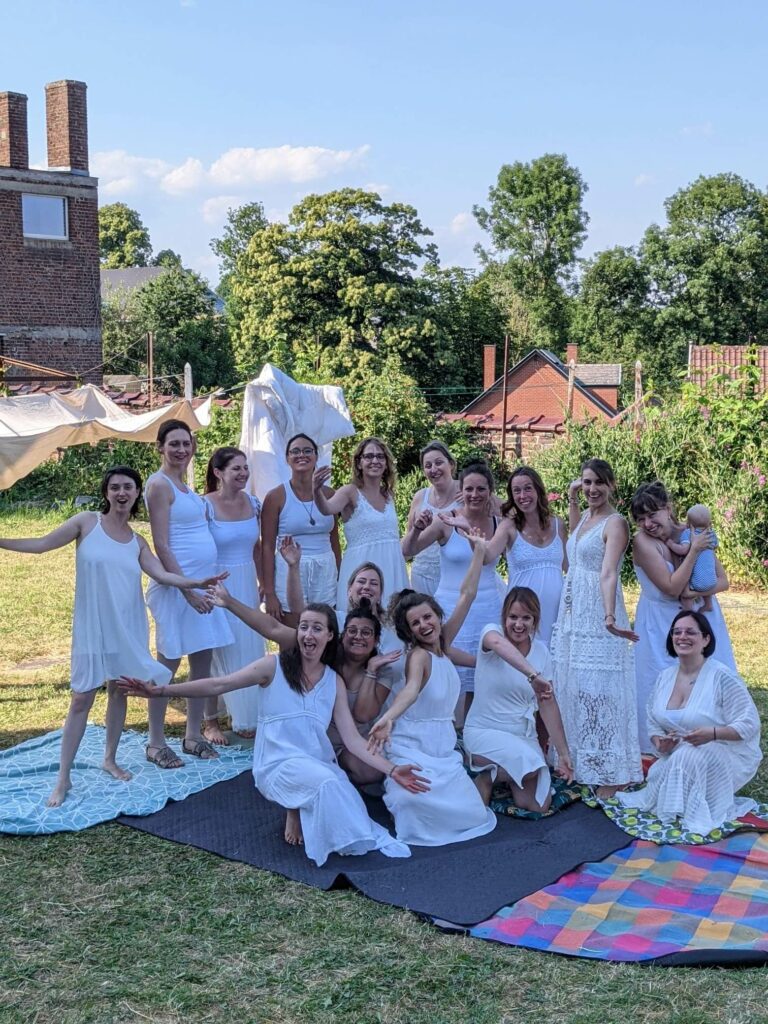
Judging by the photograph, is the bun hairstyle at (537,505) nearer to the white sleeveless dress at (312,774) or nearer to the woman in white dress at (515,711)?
the woman in white dress at (515,711)

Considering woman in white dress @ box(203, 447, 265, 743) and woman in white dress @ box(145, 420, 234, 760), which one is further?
woman in white dress @ box(203, 447, 265, 743)

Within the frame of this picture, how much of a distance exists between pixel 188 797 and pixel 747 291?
45753mm

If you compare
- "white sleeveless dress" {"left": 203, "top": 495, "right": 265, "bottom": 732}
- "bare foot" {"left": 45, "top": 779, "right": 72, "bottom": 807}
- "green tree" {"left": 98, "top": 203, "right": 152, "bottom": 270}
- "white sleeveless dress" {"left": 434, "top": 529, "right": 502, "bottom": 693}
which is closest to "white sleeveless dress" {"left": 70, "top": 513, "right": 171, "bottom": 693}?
"bare foot" {"left": 45, "top": 779, "right": 72, "bottom": 807}

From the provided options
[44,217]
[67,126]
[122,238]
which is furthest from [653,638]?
[122,238]

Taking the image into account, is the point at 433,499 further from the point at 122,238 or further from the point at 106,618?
the point at 122,238

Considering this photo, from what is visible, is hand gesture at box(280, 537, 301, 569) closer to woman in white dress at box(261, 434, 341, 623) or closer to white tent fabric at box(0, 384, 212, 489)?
woman in white dress at box(261, 434, 341, 623)

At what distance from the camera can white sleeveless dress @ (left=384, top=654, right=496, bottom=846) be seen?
15.4 ft

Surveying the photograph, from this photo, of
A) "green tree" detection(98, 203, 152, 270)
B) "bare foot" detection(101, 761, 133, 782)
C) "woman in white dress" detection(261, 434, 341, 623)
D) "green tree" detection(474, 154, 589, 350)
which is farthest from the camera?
"green tree" detection(98, 203, 152, 270)

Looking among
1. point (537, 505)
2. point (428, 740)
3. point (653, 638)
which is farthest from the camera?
point (653, 638)

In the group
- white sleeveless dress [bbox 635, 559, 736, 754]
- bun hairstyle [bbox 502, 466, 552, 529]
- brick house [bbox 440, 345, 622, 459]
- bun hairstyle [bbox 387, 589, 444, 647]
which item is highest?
brick house [bbox 440, 345, 622, 459]

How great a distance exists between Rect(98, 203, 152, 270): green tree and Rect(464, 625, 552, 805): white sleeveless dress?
65.1m

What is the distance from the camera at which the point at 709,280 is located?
4588 cm

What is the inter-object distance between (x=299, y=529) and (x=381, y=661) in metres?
1.11

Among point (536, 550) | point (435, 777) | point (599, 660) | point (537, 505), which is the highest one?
point (537, 505)
